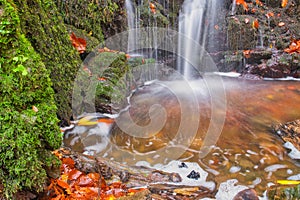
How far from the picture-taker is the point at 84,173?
2.79 m

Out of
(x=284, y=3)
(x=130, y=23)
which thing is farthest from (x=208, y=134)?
(x=284, y=3)

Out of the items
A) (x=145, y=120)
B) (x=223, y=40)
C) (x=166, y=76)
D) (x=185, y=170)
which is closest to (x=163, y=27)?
(x=166, y=76)

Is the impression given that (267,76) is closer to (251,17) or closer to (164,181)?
(251,17)

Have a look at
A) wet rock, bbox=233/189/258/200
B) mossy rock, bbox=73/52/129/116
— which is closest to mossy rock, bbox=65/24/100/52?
mossy rock, bbox=73/52/129/116

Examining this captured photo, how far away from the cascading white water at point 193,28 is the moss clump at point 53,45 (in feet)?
20.6

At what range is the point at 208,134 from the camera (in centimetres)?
489

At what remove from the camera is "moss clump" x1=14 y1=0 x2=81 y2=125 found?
3.59m

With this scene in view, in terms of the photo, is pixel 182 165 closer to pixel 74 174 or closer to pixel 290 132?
pixel 74 174

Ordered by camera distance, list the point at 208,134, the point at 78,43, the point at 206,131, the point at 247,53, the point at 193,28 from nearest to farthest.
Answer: the point at 208,134 → the point at 206,131 → the point at 78,43 → the point at 247,53 → the point at 193,28

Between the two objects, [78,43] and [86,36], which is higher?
[86,36]

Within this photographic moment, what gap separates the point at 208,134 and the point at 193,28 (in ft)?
22.4

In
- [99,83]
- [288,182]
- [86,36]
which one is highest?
[86,36]

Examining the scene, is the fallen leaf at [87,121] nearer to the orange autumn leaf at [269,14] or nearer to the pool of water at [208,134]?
the pool of water at [208,134]

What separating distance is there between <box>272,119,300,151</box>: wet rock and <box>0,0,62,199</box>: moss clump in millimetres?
4117
